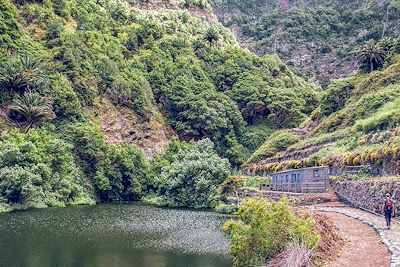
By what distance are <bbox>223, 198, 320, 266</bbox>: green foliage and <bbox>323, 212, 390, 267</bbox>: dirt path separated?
1391 millimetres

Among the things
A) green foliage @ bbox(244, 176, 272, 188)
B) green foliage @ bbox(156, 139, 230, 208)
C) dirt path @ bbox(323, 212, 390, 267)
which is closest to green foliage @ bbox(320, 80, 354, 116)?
green foliage @ bbox(156, 139, 230, 208)

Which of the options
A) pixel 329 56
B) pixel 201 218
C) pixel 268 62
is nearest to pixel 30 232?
pixel 201 218

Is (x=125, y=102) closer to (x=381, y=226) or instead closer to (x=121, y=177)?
(x=121, y=177)

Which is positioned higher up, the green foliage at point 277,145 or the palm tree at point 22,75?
the palm tree at point 22,75

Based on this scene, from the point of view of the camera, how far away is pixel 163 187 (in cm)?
6412

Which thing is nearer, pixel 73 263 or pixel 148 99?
pixel 73 263

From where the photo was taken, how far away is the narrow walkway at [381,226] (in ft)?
52.7

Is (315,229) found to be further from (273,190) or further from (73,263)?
(273,190)

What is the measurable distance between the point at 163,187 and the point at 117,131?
14585 millimetres

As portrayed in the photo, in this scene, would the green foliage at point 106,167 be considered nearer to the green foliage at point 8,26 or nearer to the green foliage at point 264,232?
the green foliage at point 8,26

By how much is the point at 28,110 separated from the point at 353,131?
37.1 metres

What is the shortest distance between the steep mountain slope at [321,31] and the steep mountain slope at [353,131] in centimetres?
5120

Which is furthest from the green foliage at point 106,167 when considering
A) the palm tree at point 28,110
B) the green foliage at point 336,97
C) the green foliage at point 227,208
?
the green foliage at point 336,97

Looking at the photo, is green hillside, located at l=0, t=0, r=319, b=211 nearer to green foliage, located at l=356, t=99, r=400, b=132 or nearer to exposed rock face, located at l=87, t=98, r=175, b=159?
exposed rock face, located at l=87, t=98, r=175, b=159
